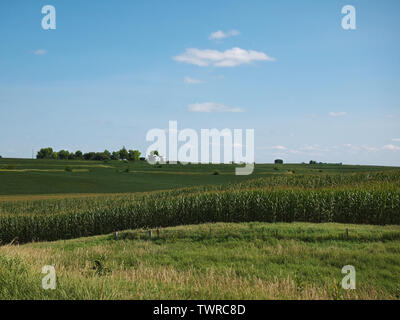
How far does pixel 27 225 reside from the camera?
2531cm

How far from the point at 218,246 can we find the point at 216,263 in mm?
2799

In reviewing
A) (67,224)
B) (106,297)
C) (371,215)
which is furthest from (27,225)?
(371,215)

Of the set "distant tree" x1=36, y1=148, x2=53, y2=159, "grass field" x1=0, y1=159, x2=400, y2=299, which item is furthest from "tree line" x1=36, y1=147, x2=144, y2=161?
"grass field" x1=0, y1=159, x2=400, y2=299

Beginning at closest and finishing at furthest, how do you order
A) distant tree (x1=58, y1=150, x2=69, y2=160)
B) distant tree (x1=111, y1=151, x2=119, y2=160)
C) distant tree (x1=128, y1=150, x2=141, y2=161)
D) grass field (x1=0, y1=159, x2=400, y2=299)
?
1. grass field (x1=0, y1=159, x2=400, y2=299)
2. distant tree (x1=128, y1=150, x2=141, y2=161)
3. distant tree (x1=111, y1=151, x2=119, y2=160)
4. distant tree (x1=58, y1=150, x2=69, y2=160)

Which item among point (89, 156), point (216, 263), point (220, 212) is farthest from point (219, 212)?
point (89, 156)

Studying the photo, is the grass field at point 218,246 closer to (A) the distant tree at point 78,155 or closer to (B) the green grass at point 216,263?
(B) the green grass at point 216,263

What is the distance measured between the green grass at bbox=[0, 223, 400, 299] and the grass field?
5 cm

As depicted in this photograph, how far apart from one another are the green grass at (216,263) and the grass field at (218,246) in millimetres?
46

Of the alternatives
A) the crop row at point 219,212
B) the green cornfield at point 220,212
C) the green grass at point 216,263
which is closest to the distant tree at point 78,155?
the green cornfield at point 220,212

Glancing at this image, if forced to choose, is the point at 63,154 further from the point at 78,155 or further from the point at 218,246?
the point at 218,246

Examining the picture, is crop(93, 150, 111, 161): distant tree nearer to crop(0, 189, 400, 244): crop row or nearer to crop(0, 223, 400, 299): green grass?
crop(0, 189, 400, 244): crop row

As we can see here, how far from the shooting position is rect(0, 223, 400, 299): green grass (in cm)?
689

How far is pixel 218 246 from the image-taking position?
56.4 ft
